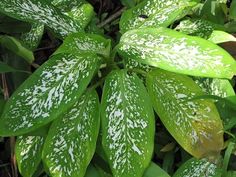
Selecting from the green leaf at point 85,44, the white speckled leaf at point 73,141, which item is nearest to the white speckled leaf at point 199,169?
the white speckled leaf at point 73,141

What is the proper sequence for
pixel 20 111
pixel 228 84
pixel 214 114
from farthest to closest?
pixel 228 84
pixel 214 114
pixel 20 111

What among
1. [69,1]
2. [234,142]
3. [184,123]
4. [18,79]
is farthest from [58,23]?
[234,142]

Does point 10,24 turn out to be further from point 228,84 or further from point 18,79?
point 228,84

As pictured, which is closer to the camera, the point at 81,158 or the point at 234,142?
the point at 81,158

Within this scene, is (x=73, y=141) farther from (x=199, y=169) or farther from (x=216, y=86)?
(x=216, y=86)

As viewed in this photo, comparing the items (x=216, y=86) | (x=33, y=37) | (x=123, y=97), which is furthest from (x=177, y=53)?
(x=33, y=37)

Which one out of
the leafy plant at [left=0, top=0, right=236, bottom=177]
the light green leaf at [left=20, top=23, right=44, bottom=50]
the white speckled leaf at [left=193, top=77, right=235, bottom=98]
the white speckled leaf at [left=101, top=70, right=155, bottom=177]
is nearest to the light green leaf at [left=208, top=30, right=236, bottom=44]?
the leafy plant at [left=0, top=0, right=236, bottom=177]

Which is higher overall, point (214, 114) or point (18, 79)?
point (18, 79)
